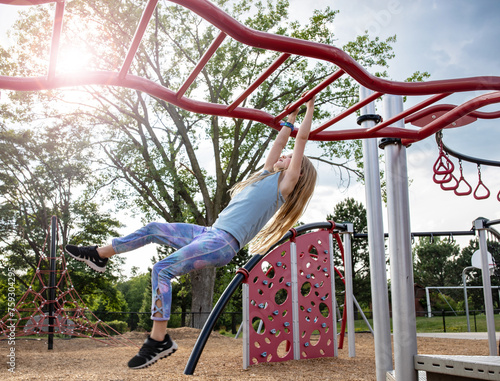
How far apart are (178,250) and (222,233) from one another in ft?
0.83

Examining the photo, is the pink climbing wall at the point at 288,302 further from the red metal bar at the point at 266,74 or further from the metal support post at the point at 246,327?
the red metal bar at the point at 266,74

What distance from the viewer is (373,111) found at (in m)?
3.69

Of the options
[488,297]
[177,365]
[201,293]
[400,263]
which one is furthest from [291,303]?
[201,293]

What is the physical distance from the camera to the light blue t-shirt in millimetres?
2254

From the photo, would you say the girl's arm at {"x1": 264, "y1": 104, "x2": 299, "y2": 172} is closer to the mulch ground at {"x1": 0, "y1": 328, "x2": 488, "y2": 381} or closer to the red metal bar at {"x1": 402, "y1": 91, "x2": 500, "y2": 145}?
the red metal bar at {"x1": 402, "y1": 91, "x2": 500, "y2": 145}

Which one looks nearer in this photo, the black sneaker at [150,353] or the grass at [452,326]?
the black sneaker at [150,353]

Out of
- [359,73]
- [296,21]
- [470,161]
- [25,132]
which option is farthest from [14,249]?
[359,73]

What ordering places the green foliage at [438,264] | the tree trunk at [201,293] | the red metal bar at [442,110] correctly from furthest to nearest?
1. the green foliage at [438,264]
2. the tree trunk at [201,293]
3. the red metal bar at [442,110]

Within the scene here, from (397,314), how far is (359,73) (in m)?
1.55

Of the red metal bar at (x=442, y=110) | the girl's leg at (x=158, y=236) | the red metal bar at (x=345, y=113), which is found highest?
the red metal bar at (x=442, y=110)

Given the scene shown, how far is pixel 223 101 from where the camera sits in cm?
1353

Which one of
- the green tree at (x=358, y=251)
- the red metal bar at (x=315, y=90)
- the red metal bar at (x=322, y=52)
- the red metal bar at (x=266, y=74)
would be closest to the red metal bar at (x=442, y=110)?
the red metal bar at (x=322, y=52)

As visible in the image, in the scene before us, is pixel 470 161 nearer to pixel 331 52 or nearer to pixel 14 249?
pixel 331 52

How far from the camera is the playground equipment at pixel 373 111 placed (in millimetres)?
1791
